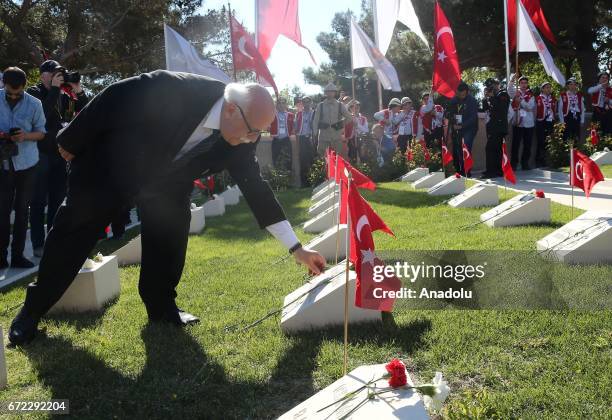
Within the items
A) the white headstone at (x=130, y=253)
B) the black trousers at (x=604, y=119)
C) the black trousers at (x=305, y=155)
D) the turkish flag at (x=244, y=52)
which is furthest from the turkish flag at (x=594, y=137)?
the white headstone at (x=130, y=253)

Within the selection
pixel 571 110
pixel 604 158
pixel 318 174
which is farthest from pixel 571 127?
pixel 318 174

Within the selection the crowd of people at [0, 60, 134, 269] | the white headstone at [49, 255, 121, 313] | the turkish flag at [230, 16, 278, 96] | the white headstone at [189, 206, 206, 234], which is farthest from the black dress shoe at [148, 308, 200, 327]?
the turkish flag at [230, 16, 278, 96]

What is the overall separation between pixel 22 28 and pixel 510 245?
21913 mm

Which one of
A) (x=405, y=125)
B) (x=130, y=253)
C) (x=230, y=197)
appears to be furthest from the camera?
(x=405, y=125)

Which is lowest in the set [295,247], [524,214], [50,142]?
[524,214]

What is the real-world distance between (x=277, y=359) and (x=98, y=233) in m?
1.45

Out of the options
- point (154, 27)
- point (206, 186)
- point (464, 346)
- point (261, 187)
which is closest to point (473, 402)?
point (464, 346)

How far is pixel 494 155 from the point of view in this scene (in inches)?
557

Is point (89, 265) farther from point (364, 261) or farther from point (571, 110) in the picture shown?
point (571, 110)

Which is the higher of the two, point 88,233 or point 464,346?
point 88,233

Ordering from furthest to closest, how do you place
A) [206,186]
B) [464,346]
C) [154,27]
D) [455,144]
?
[154,27] → [455,144] → [206,186] → [464,346]

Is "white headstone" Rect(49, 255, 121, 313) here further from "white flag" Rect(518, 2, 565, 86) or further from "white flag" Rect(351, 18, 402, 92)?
"white flag" Rect(518, 2, 565, 86)

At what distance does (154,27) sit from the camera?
25984 millimetres

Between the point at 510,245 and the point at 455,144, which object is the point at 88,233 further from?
the point at 455,144
